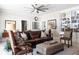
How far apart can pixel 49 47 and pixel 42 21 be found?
20.5 inches

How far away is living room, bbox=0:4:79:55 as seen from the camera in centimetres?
→ 191

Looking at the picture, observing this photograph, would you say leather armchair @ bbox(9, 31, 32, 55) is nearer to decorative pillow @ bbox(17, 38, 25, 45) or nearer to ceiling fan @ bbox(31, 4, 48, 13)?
decorative pillow @ bbox(17, 38, 25, 45)

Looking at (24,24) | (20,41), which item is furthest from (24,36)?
(24,24)

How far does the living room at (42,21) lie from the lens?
1913mm

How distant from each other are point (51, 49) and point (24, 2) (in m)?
1.05

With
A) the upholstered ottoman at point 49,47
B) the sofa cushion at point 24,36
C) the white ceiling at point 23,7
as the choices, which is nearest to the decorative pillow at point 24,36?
the sofa cushion at point 24,36

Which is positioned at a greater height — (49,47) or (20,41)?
(20,41)

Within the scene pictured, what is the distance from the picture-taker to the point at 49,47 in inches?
75.9

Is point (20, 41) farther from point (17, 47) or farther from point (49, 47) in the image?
point (49, 47)

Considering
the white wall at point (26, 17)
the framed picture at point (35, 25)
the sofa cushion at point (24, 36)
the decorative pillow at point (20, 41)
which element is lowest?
the decorative pillow at point (20, 41)

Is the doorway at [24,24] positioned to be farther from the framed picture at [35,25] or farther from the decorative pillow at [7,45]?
the decorative pillow at [7,45]

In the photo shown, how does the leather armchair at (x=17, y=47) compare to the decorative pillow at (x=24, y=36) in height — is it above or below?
below

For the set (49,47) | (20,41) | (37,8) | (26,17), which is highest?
(37,8)
